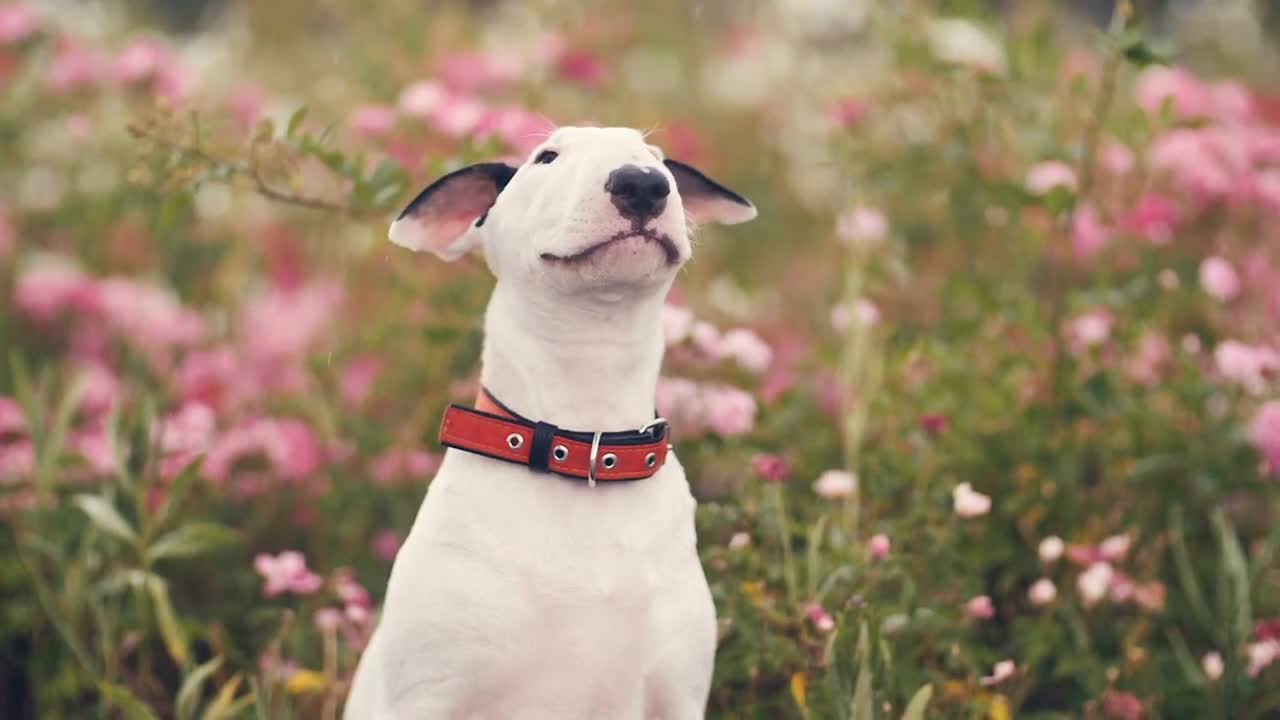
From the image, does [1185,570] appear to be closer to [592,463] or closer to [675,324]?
[675,324]

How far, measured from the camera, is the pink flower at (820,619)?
1.72 m

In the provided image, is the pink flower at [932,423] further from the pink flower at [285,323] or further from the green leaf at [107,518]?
the pink flower at [285,323]

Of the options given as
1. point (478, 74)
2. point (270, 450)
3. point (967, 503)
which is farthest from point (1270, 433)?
point (478, 74)

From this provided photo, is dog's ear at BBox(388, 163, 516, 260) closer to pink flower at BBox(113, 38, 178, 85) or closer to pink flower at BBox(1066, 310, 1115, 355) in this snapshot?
pink flower at BBox(1066, 310, 1115, 355)

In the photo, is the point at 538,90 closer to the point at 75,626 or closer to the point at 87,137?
the point at 87,137

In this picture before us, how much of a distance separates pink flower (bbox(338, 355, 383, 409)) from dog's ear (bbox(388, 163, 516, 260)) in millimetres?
1676

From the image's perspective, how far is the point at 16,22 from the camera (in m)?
3.61

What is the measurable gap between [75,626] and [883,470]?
145 cm

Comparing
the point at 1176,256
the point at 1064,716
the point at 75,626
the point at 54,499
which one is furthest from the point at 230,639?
the point at 1176,256

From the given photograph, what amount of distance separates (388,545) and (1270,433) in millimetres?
1676

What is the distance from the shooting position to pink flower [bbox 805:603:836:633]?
172 cm

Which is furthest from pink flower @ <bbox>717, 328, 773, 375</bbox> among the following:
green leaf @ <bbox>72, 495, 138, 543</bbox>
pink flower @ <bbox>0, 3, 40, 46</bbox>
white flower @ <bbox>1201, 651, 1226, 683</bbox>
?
pink flower @ <bbox>0, 3, 40, 46</bbox>

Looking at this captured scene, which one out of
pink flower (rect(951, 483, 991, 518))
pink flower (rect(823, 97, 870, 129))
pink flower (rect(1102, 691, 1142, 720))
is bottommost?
pink flower (rect(1102, 691, 1142, 720))

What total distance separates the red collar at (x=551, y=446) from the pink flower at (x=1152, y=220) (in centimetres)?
182
